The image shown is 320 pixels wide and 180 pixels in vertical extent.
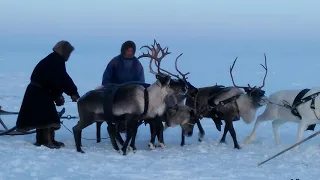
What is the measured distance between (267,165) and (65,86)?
3.19m

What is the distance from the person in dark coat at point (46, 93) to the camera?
25.9ft

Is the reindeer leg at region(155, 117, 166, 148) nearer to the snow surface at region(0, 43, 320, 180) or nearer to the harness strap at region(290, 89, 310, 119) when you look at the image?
the snow surface at region(0, 43, 320, 180)

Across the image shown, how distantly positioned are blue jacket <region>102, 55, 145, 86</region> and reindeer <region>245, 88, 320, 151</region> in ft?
7.37

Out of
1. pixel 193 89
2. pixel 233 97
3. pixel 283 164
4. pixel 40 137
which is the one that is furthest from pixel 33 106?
pixel 283 164

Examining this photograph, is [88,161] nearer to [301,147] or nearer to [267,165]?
[267,165]

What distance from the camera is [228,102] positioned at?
864 centimetres

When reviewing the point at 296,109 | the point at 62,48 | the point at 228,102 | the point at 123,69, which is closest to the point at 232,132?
the point at 228,102

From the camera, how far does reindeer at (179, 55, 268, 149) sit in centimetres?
866

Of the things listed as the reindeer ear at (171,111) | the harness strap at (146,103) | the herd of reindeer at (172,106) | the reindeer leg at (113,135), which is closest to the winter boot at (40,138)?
the herd of reindeer at (172,106)

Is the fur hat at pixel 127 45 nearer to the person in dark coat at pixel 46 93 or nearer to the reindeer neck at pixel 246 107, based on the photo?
the person in dark coat at pixel 46 93

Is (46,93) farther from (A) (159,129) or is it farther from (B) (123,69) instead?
(A) (159,129)

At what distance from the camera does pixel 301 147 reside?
8414 mm

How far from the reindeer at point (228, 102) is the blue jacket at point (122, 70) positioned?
0.99m

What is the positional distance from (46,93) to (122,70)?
1.41 m
